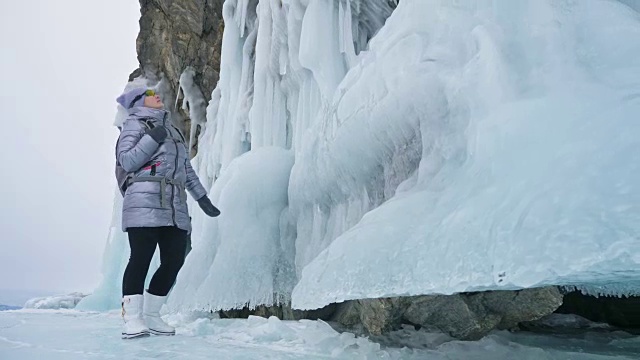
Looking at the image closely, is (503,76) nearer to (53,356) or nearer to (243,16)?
(53,356)

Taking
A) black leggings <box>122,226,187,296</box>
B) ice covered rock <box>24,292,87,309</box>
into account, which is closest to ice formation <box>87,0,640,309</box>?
black leggings <box>122,226,187,296</box>

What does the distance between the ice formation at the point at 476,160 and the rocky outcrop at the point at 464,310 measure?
0.36 m

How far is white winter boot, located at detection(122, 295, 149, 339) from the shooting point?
2809 millimetres

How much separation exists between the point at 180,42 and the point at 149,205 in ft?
22.5

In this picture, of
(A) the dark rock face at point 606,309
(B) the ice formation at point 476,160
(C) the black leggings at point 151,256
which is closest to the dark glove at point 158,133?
(C) the black leggings at point 151,256

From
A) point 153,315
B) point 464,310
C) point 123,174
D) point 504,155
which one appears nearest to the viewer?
point 504,155

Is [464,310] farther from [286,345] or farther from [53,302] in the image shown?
[53,302]

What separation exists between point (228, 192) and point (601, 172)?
11.0 ft

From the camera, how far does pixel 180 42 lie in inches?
353

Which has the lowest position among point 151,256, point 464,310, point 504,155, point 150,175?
point 464,310

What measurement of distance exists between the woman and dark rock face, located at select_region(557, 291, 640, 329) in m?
3.72

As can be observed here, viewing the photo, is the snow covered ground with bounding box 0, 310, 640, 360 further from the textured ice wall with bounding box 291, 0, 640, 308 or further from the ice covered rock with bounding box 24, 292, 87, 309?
the ice covered rock with bounding box 24, 292, 87, 309

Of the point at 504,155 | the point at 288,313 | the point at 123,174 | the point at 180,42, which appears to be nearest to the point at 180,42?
the point at 180,42

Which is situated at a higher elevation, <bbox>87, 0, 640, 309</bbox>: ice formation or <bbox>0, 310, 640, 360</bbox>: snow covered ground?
<bbox>87, 0, 640, 309</bbox>: ice formation
